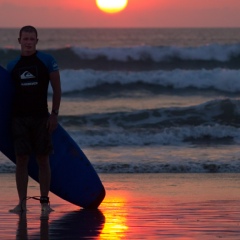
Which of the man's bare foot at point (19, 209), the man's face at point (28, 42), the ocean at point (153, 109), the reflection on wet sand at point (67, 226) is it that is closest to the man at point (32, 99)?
Result: the man's face at point (28, 42)

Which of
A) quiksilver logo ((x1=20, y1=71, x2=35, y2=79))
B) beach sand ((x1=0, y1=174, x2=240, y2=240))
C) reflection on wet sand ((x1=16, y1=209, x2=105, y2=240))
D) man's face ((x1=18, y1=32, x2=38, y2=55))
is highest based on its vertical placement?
man's face ((x1=18, y1=32, x2=38, y2=55))

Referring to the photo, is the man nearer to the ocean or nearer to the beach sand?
the beach sand

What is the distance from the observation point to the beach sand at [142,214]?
557cm

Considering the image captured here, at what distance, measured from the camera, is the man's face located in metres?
6.09

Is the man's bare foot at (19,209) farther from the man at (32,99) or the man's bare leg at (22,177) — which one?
the man at (32,99)

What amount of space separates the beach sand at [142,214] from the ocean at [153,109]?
4.03 feet

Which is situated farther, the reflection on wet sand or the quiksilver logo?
the quiksilver logo

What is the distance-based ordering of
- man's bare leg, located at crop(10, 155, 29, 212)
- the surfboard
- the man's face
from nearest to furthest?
the man's face < man's bare leg, located at crop(10, 155, 29, 212) < the surfboard

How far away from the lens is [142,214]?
633 centimetres

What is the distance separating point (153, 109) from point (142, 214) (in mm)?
10136

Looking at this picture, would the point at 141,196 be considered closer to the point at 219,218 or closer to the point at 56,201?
the point at 56,201

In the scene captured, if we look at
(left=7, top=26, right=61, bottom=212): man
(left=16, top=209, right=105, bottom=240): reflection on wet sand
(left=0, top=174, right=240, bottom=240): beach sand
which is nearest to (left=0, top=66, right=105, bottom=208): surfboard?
(left=0, top=174, right=240, bottom=240): beach sand

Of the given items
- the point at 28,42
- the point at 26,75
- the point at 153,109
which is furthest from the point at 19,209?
the point at 153,109

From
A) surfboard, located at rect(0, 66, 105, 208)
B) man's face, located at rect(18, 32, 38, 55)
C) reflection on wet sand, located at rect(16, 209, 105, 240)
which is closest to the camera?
reflection on wet sand, located at rect(16, 209, 105, 240)
